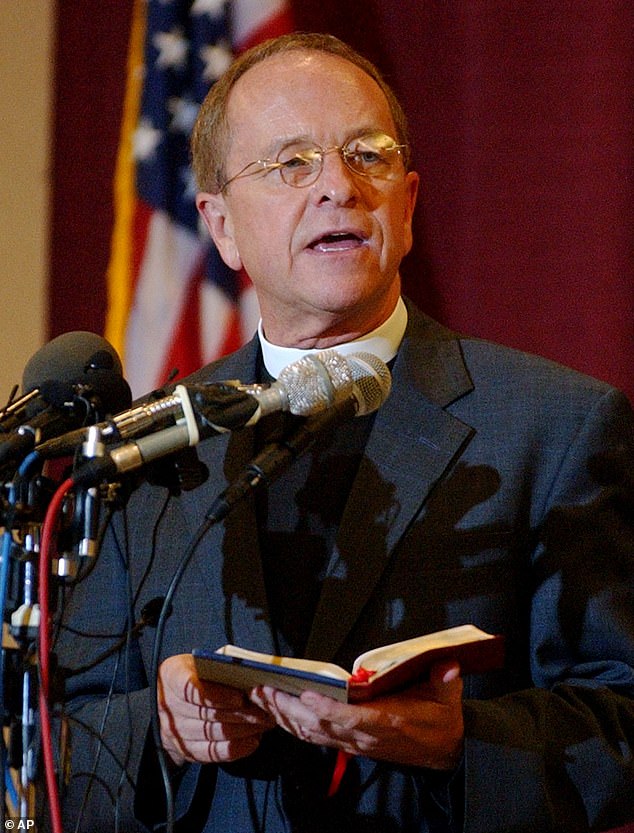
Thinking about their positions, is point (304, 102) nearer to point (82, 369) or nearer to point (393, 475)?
point (393, 475)

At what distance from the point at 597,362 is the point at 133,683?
1573mm

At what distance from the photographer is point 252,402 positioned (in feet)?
4.57

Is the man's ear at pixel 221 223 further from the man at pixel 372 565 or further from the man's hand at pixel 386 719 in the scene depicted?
the man's hand at pixel 386 719

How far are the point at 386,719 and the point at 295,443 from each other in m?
0.37

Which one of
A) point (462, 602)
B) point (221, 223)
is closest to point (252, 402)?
point (462, 602)

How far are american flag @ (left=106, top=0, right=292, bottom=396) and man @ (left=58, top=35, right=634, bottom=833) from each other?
1.09 meters

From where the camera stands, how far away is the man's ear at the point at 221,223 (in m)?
2.39

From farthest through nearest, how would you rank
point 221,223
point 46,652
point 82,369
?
point 221,223 → point 82,369 → point 46,652

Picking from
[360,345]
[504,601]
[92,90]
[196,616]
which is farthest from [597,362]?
[92,90]

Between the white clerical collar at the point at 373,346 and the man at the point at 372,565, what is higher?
the white clerical collar at the point at 373,346

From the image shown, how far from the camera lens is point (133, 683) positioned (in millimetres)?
2049

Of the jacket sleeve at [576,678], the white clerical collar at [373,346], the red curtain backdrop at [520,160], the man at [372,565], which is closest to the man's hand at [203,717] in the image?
the man at [372,565]

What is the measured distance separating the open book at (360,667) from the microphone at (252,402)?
0.26m

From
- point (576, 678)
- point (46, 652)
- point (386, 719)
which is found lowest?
point (576, 678)
